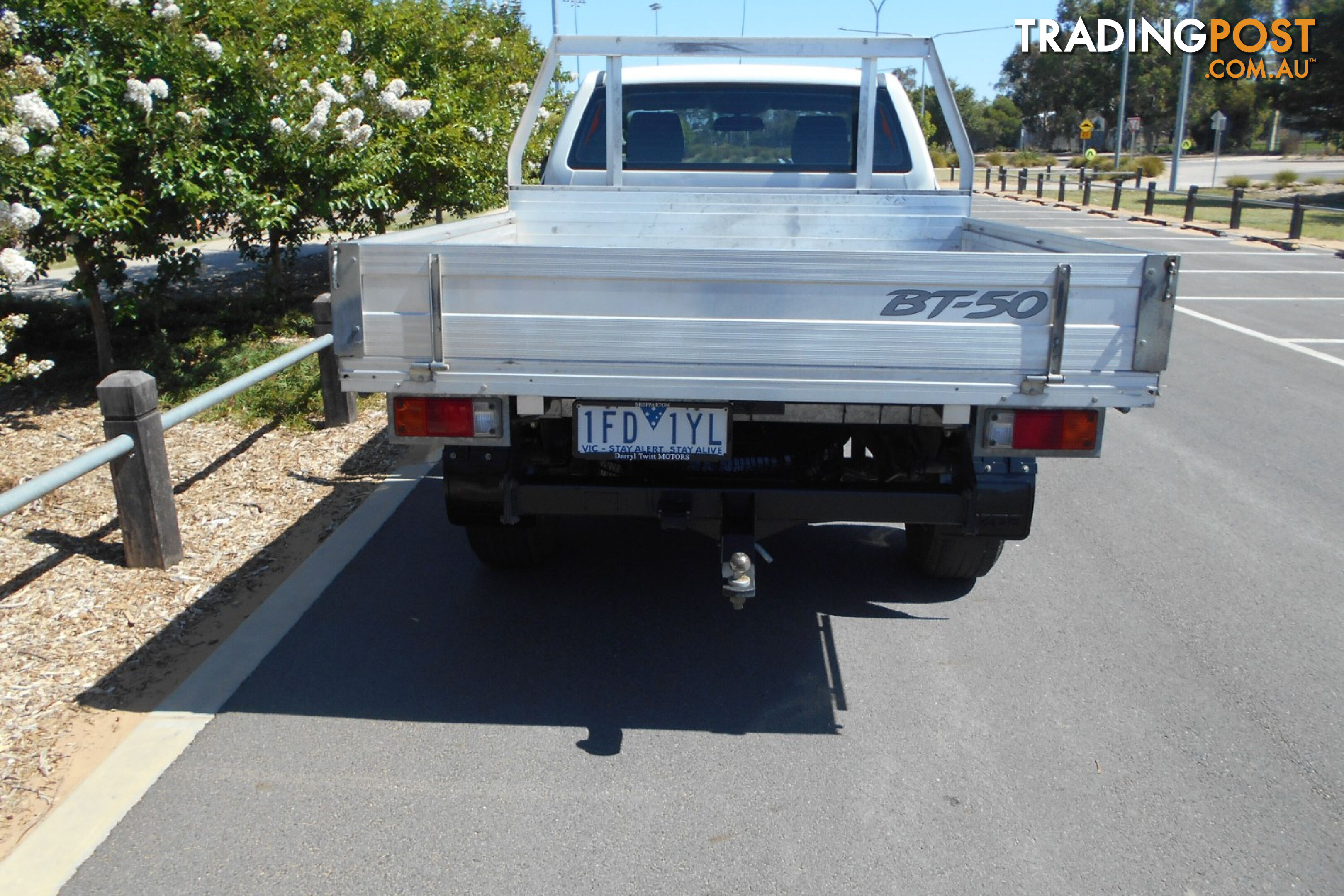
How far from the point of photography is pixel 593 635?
4484 mm

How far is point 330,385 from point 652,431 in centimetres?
421

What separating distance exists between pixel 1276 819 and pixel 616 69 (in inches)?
175

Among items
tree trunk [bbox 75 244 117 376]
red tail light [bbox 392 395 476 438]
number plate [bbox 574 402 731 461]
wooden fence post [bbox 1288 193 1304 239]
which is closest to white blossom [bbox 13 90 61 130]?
tree trunk [bbox 75 244 117 376]

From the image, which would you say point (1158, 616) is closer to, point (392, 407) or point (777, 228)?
point (777, 228)

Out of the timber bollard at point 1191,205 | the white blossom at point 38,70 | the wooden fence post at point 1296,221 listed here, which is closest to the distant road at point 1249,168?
the timber bollard at point 1191,205

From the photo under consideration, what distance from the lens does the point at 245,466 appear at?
21.6 feet

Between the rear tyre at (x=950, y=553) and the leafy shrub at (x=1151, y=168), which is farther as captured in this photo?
the leafy shrub at (x=1151, y=168)

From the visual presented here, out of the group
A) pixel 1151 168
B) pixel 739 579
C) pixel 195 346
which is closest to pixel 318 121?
pixel 195 346

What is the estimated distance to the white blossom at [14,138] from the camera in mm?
6095

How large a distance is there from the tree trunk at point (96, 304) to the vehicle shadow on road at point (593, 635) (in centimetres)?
348

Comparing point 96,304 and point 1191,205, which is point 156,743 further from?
point 1191,205

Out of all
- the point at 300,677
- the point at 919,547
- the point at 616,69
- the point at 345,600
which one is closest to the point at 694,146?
the point at 616,69

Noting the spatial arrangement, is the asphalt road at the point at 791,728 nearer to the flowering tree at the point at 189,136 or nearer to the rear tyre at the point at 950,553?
the rear tyre at the point at 950,553

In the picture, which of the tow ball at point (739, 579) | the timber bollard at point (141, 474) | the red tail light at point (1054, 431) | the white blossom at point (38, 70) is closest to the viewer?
the red tail light at point (1054, 431)
